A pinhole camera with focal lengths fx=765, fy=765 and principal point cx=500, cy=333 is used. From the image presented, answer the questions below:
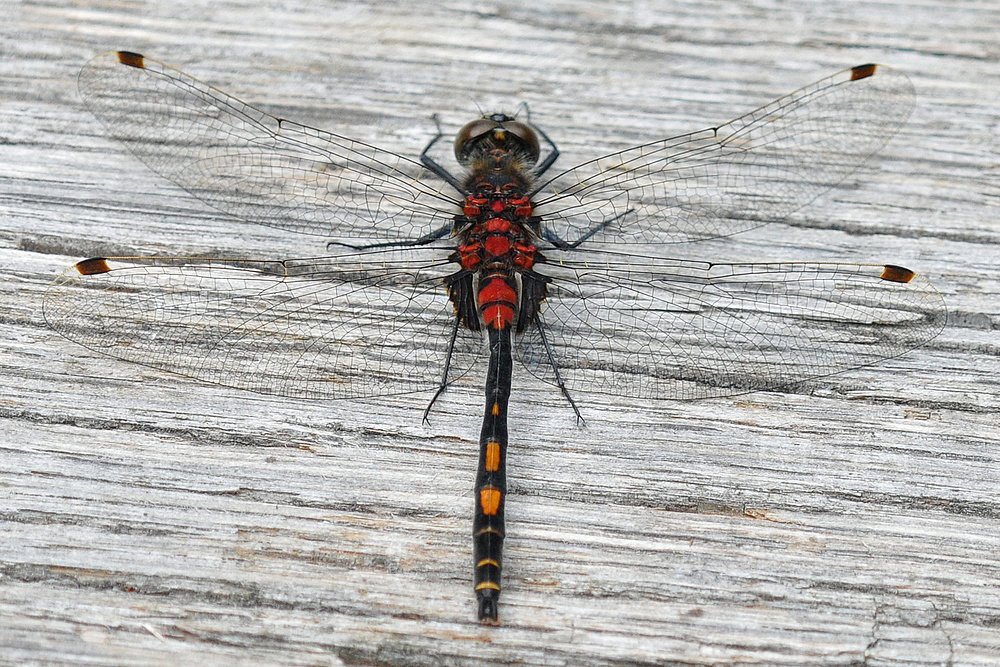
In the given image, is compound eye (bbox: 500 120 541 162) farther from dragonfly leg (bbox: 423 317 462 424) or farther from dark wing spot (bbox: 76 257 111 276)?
dark wing spot (bbox: 76 257 111 276)

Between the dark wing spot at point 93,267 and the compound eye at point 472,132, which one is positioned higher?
the compound eye at point 472,132

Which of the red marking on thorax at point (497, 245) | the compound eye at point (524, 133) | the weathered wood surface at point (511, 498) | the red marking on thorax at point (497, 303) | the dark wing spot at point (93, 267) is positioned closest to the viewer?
the weathered wood surface at point (511, 498)

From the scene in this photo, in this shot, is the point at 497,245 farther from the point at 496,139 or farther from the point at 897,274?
the point at 897,274

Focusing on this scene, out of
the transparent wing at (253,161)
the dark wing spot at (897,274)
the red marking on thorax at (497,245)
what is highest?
the transparent wing at (253,161)

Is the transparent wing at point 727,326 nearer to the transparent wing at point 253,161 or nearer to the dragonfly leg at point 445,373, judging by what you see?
the dragonfly leg at point 445,373

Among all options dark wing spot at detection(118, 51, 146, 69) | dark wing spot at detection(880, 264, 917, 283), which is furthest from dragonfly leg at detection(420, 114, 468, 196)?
dark wing spot at detection(880, 264, 917, 283)

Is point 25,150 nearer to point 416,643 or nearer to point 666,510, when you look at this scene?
point 416,643

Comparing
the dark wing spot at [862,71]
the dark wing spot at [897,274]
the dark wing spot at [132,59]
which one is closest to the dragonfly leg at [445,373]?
the dark wing spot at [897,274]
